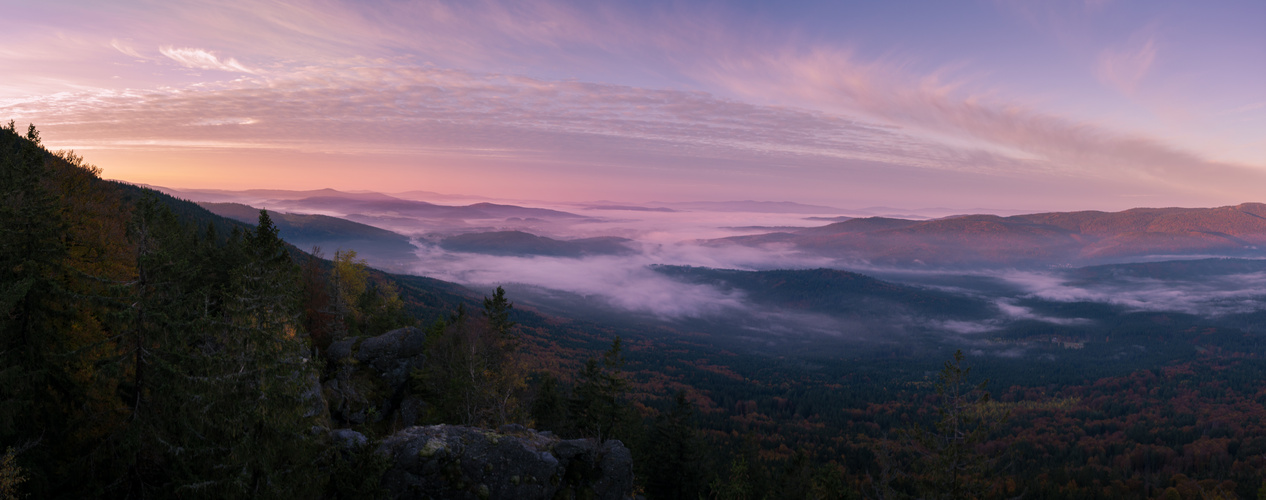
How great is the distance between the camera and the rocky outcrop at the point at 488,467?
2395 cm

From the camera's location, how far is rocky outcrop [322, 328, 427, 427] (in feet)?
123

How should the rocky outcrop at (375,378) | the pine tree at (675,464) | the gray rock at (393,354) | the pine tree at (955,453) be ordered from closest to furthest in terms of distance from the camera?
the pine tree at (955,453)
the rocky outcrop at (375,378)
the gray rock at (393,354)
the pine tree at (675,464)

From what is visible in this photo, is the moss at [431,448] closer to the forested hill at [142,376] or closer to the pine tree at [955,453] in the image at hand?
the forested hill at [142,376]

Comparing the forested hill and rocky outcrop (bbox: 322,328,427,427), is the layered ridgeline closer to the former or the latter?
the forested hill

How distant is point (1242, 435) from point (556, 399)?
215 meters

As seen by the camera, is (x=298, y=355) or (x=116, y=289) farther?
(x=116, y=289)

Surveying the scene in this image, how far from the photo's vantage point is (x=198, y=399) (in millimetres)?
16250

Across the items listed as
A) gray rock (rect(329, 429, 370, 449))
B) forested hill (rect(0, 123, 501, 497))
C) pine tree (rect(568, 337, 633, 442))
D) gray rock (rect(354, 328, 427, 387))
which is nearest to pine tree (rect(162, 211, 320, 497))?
forested hill (rect(0, 123, 501, 497))

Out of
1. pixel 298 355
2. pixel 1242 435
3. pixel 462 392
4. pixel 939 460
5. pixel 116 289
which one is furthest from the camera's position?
pixel 1242 435

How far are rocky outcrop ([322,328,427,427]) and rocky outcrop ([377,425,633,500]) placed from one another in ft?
47.3

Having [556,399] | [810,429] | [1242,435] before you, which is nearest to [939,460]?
[556,399]

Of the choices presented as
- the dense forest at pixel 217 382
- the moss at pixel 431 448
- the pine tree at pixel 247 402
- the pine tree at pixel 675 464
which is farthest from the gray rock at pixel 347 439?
the pine tree at pixel 675 464

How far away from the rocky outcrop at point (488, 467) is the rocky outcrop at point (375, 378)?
568 inches

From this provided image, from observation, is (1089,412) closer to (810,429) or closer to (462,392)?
(810,429)
